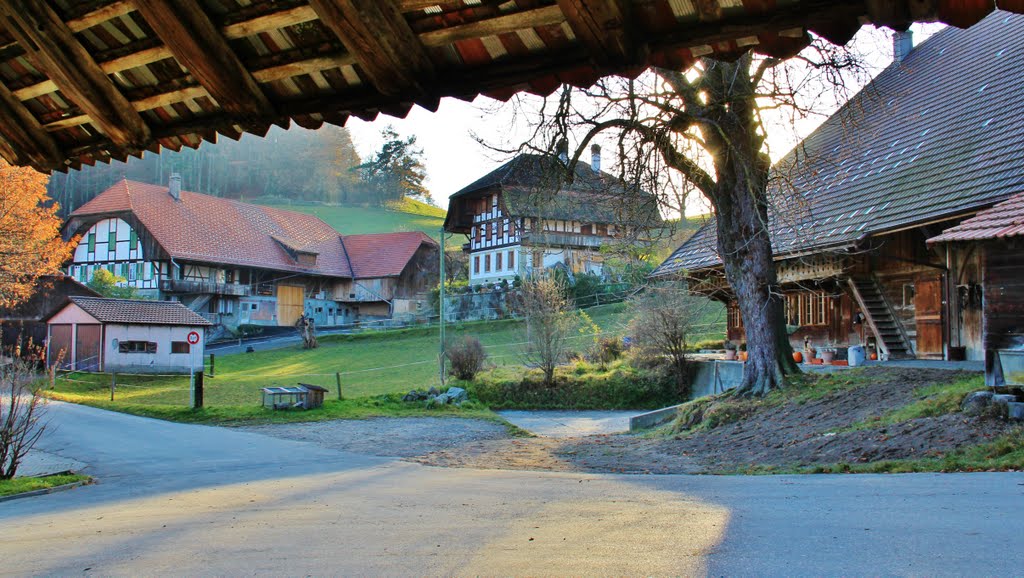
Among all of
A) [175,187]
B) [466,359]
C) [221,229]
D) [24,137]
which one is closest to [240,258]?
[221,229]

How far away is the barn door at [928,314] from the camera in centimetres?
1756

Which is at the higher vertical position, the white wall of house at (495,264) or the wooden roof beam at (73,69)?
the white wall of house at (495,264)

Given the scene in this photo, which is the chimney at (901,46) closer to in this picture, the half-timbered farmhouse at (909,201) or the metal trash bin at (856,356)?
the half-timbered farmhouse at (909,201)

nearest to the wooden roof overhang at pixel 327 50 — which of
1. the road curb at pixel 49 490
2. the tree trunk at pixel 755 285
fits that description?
the road curb at pixel 49 490

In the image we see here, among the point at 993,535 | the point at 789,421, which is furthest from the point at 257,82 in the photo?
the point at 789,421

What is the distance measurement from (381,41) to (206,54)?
106cm

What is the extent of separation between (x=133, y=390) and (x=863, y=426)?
1157 inches

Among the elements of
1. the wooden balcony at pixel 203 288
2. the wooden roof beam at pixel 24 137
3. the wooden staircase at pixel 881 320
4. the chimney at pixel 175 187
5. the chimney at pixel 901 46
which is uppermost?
the chimney at pixel 175 187

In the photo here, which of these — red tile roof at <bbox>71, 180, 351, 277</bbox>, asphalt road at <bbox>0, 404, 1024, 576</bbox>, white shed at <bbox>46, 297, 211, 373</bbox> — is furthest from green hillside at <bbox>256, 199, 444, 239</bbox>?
asphalt road at <bbox>0, 404, 1024, 576</bbox>

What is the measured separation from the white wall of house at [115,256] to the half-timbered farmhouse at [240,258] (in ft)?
0.26

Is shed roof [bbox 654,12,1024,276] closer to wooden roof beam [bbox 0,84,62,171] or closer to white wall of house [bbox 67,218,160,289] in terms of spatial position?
wooden roof beam [bbox 0,84,62,171]

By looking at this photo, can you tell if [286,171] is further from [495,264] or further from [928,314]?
[928,314]

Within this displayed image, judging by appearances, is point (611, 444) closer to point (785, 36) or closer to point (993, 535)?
point (993, 535)

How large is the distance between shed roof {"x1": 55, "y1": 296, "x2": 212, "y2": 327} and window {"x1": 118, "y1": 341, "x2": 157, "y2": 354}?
1106 mm
